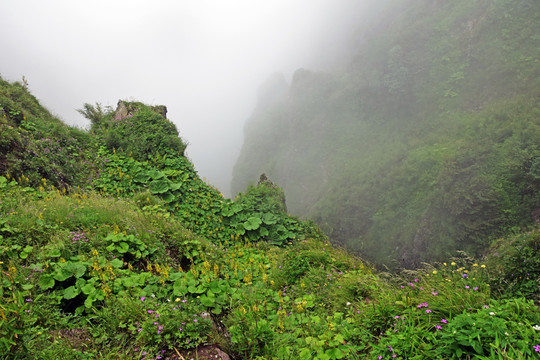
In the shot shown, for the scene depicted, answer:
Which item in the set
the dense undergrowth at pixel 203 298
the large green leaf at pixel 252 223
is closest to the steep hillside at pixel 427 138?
the large green leaf at pixel 252 223

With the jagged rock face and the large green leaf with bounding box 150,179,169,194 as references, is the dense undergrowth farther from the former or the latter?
the jagged rock face

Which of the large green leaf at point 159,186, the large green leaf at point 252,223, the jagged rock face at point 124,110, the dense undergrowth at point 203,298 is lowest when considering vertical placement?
the dense undergrowth at point 203,298

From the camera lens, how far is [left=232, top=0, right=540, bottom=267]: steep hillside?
23.5 meters

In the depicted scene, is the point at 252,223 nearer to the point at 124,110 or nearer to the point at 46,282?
the point at 46,282

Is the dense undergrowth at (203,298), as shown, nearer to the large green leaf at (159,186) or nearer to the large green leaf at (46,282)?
the large green leaf at (46,282)

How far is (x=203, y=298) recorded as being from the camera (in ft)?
13.1

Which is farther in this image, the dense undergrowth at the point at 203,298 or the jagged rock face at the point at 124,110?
the jagged rock face at the point at 124,110

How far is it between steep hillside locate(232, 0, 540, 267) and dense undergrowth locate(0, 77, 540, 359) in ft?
67.8

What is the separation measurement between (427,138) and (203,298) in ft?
145

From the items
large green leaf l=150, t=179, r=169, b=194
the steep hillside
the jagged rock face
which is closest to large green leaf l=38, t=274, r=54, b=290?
large green leaf l=150, t=179, r=169, b=194

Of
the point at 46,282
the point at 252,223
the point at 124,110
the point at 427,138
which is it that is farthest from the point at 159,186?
the point at 427,138

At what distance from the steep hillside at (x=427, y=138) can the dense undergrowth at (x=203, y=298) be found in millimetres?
20672

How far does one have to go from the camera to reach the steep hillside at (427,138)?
23453 millimetres

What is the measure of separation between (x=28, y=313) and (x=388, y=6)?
100232mm
